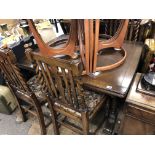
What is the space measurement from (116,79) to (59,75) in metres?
0.41

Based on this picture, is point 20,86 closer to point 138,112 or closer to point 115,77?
point 115,77

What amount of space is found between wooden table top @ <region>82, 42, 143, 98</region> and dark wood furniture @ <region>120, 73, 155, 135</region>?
0.06 meters

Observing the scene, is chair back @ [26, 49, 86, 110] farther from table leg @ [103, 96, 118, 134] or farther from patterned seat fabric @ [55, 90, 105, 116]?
table leg @ [103, 96, 118, 134]

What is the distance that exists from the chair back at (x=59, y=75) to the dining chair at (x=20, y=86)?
0.62 ft

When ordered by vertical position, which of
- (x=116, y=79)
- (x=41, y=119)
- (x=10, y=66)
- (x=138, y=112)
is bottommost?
(x=41, y=119)

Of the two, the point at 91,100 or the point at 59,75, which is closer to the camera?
the point at 59,75

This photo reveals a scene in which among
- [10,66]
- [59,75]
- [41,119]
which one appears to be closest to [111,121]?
[41,119]

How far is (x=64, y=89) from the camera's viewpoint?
1156 mm

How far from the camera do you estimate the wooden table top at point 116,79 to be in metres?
1.03

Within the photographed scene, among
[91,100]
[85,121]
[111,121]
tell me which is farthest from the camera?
[111,121]
